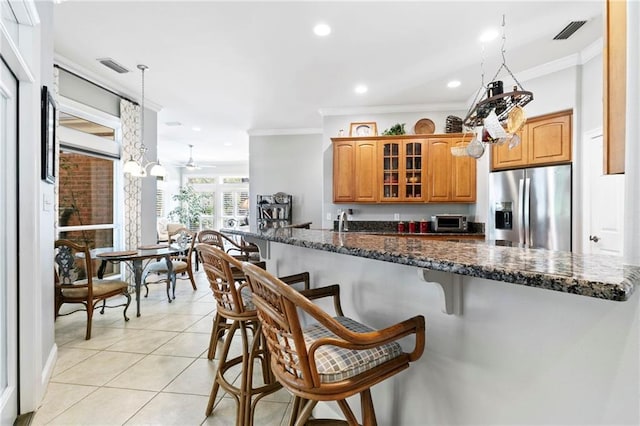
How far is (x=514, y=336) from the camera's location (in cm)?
100

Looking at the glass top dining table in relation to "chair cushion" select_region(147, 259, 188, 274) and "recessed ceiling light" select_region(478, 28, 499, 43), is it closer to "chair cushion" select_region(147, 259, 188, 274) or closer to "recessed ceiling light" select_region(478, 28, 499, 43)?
"chair cushion" select_region(147, 259, 188, 274)

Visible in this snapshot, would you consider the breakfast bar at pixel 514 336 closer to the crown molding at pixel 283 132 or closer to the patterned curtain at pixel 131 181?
the patterned curtain at pixel 131 181

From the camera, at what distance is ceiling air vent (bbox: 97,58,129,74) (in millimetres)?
3691

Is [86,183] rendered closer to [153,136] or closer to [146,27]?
[153,136]

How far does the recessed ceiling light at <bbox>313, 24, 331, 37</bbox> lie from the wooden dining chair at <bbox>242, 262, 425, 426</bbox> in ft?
8.74

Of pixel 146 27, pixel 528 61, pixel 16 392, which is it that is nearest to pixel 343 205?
pixel 528 61

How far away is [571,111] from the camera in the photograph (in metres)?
3.62

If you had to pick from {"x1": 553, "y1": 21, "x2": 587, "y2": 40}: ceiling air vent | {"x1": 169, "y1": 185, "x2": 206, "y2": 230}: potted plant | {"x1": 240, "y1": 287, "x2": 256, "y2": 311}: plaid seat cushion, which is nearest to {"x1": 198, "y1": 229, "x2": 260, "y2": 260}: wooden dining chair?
{"x1": 240, "y1": 287, "x2": 256, "y2": 311}: plaid seat cushion

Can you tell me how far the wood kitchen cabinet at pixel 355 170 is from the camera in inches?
202

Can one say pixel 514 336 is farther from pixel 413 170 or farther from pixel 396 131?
pixel 396 131

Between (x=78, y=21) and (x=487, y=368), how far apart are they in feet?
13.0

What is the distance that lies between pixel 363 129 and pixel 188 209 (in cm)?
771

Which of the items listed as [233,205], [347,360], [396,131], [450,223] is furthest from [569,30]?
[233,205]

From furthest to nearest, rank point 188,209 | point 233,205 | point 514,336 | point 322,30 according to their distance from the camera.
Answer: point 233,205 < point 188,209 < point 322,30 < point 514,336
